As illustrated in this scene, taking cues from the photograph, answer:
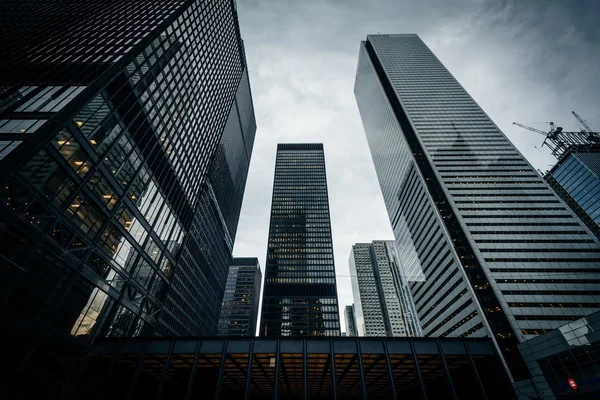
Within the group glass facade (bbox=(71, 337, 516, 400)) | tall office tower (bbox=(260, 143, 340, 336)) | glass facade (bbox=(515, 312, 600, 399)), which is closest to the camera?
glass facade (bbox=(71, 337, 516, 400))

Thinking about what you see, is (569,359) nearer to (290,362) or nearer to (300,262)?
(290,362)

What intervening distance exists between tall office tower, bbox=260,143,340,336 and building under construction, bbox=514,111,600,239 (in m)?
109

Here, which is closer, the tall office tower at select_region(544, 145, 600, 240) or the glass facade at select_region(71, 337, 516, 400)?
the glass facade at select_region(71, 337, 516, 400)

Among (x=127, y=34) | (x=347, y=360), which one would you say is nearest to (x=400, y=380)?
(x=347, y=360)

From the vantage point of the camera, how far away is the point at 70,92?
2888 cm

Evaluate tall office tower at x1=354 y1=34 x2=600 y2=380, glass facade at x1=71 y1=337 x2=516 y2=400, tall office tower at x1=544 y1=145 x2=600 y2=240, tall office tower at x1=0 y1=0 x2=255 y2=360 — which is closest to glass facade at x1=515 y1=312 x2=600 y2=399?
glass facade at x1=71 y1=337 x2=516 y2=400

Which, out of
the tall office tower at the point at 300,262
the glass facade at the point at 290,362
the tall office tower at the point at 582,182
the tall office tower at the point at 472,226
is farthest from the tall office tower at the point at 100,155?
the tall office tower at the point at 582,182

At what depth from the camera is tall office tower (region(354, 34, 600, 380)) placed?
70875 mm

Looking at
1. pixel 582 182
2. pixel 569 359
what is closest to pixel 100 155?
pixel 569 359

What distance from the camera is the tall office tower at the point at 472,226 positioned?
70.9 metres

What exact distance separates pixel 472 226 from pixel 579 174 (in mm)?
75295

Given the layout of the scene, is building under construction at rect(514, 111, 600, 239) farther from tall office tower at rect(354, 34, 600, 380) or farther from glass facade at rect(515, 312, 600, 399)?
glass facade at rect(515, 312, 600, 399)

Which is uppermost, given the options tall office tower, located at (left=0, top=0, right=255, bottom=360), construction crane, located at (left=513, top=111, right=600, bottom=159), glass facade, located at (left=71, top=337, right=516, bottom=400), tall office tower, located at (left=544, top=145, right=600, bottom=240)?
construction crane, located at (left=513, top=111, right=600, bottom=159)

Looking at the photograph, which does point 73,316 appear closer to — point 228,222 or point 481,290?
point 481,290
